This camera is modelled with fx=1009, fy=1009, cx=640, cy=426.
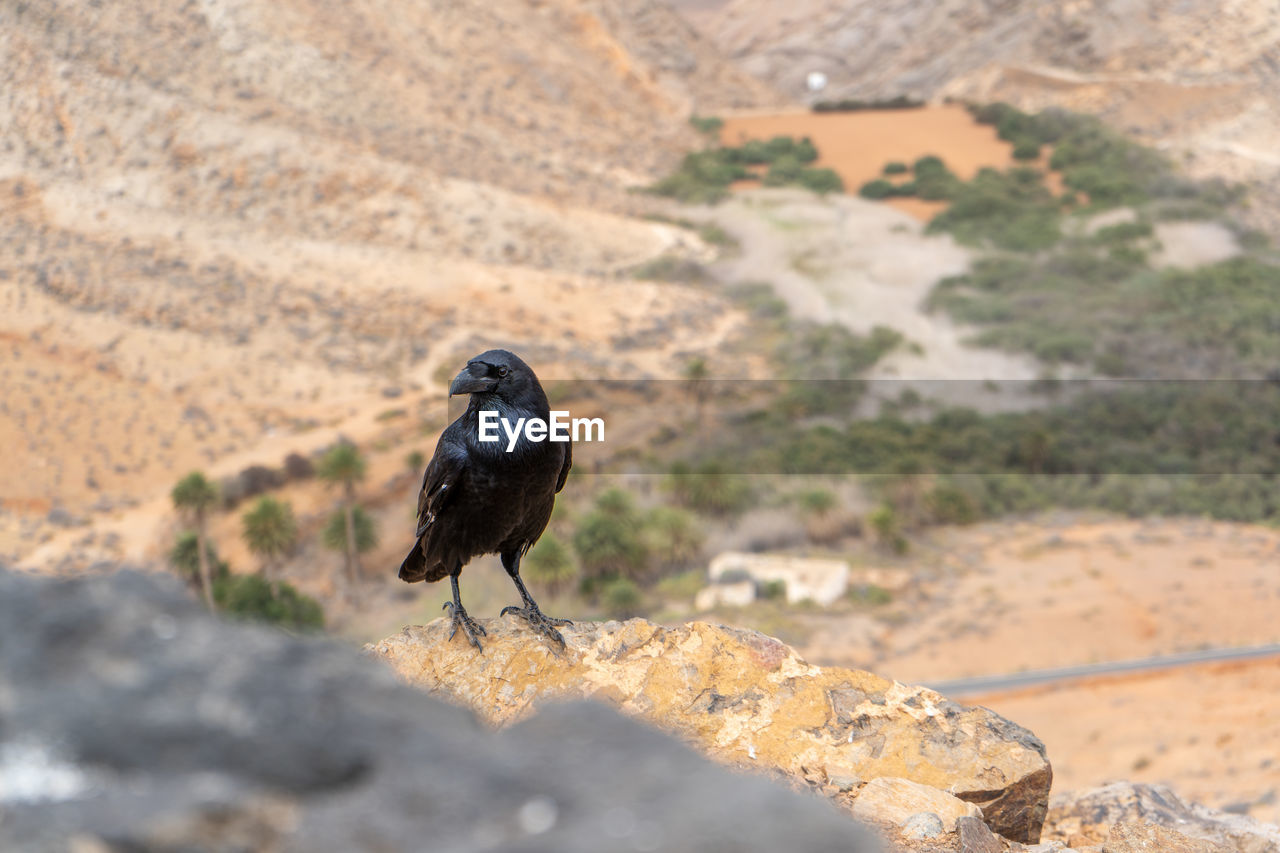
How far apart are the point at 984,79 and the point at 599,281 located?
180ft

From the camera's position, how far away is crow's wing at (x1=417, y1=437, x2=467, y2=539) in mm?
5336

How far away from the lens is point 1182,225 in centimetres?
5666

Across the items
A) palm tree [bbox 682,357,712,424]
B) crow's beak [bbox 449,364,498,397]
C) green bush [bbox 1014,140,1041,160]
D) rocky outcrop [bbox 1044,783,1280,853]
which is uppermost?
green bush [bbox 1014,140,1041,160]

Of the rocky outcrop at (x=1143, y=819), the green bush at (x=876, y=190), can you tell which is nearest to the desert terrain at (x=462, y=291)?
the green bush at (x=876, y=190)

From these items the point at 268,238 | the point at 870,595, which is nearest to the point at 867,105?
the point at 268,238

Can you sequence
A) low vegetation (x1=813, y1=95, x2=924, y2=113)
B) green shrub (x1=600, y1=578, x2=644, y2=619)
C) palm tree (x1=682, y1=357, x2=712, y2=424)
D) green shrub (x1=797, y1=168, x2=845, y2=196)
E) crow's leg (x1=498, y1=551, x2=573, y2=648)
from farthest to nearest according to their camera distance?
low vegetation (x1=813, y1=95, x2=924, y2=113) < green shrub (x1=797, y1=168, x2=845, y2=196) < palm tree (x1=682, y1=357, x2=712, y2=424) < green shrub (x1=600, y1=578, x2=644, y2=619) < crow's leg (x1=498, y1=551, x2=573, y2=648)

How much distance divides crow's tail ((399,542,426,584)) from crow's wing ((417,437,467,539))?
22 cm

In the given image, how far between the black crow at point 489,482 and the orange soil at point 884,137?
6361cm

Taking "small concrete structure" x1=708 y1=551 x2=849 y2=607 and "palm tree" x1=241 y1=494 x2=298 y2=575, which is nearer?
"small concrete structure" x1=708 y1=551 x2=849 y2=607

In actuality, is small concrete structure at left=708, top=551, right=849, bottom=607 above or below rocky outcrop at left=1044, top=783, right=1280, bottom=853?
below

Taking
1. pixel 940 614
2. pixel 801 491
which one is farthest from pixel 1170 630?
pixel 801 491

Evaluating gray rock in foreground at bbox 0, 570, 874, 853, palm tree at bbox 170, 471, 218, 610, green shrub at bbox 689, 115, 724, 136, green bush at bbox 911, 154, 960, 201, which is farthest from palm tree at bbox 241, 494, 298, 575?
green shrub at bbox 689, 115, 724, 136

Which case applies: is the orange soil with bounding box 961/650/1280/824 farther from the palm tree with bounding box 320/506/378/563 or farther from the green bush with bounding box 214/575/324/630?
the palm tree with bounding box 320/506/378/563

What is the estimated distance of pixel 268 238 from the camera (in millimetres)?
44500
